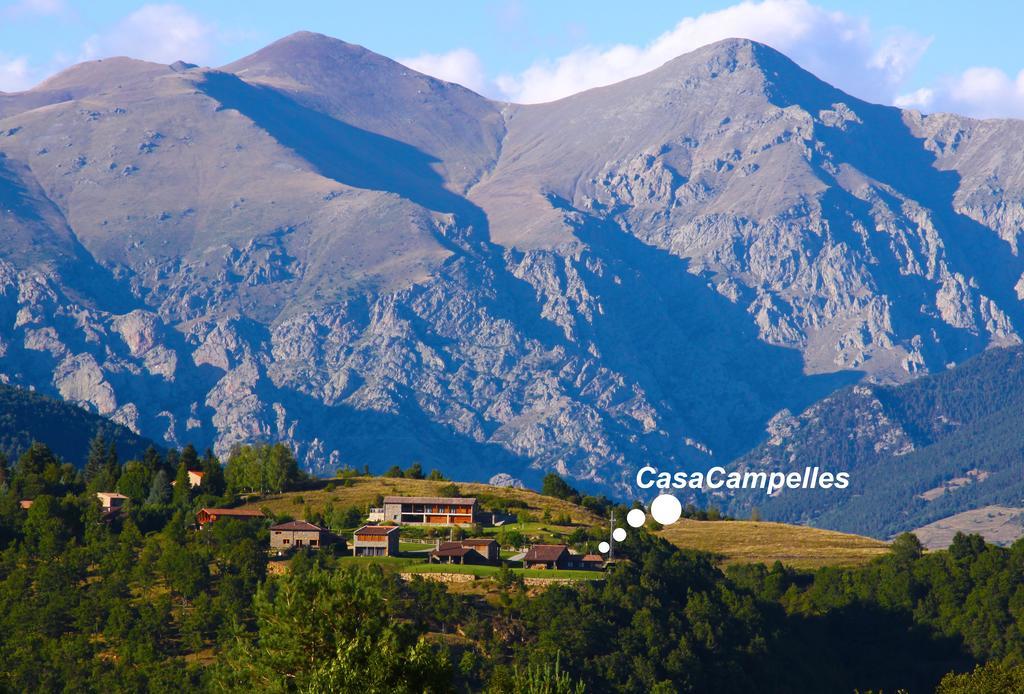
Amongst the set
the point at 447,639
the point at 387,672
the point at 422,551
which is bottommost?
the point at 387,672

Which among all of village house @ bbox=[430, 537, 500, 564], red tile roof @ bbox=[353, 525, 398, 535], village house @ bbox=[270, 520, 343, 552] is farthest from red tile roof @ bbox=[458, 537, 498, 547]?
village house @ bbox=[270, 520, 343, 552]

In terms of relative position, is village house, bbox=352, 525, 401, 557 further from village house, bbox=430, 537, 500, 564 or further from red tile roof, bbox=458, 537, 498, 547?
red tile roof, bbox=458, 537, 498, 547

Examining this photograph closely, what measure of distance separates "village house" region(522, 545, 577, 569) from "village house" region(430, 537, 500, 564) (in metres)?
3.84

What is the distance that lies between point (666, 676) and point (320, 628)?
360ft

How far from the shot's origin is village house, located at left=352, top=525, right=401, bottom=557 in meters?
193

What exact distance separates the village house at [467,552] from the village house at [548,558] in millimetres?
3837

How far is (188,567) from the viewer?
7096 inches

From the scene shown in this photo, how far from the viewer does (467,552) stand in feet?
632

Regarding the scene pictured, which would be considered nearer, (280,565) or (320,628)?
(320,628)

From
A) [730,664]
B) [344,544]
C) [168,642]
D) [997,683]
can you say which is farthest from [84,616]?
[997,683]

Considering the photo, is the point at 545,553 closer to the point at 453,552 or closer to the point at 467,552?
the point at 467,552

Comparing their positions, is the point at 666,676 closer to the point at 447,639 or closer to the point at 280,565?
the point at 447,639

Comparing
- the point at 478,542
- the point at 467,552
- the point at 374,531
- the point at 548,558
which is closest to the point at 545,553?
the point at 548,558

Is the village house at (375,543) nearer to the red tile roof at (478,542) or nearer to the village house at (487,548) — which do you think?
the red tile roof at (478,542)
